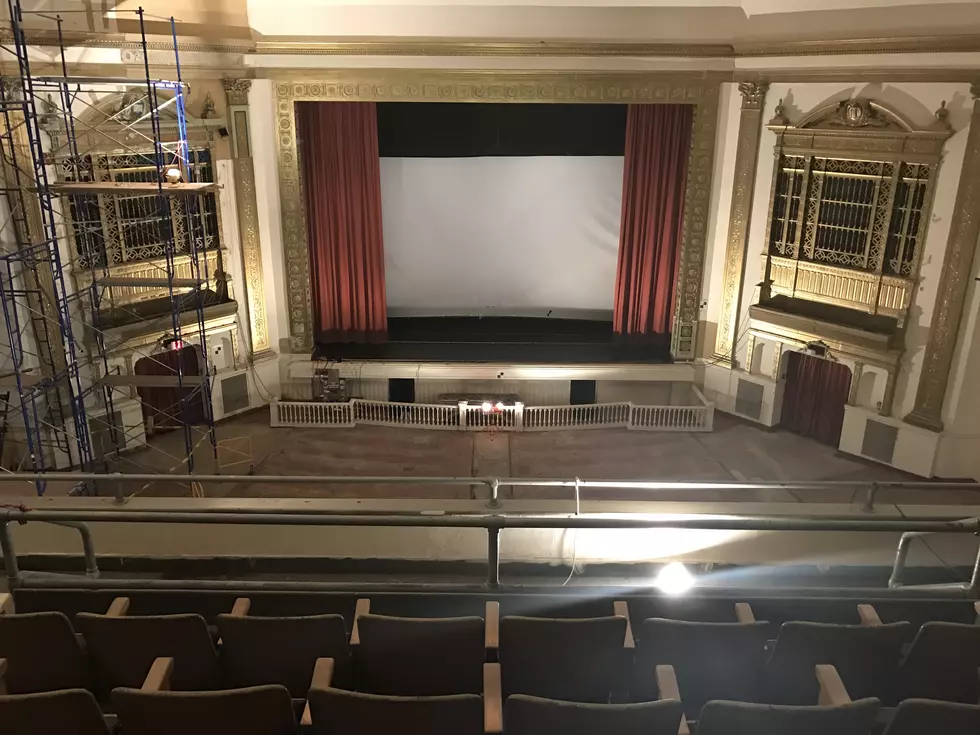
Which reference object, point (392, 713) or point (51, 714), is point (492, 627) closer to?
point (392, 713)

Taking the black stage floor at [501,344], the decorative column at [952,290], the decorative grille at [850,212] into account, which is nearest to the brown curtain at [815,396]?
the decorative column at [952,290]

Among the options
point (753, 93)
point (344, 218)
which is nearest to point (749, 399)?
point (753, 93)

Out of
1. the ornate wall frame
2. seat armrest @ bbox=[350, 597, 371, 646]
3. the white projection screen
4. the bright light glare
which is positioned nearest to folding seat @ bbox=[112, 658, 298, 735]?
seat armrest @ bbox=[350, 597, 371, 646]

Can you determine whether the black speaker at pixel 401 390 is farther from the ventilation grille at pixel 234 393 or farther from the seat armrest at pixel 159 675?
the seat armrest at pixel 159 675

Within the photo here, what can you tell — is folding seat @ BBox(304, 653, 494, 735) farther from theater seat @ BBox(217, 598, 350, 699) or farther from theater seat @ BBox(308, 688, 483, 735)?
theater seat @ BBox(217, 598, 350, 699)

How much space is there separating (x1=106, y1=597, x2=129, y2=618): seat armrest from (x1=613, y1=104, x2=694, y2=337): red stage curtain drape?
31.2 feet

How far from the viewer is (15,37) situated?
25.2 ft

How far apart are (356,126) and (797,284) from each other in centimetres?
648

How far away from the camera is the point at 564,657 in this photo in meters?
2.91

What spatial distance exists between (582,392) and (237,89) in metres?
6.39

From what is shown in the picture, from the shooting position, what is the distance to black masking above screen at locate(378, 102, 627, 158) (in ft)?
37.0

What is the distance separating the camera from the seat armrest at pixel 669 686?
270 cm

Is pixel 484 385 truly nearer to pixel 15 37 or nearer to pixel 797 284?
pixel 797 284

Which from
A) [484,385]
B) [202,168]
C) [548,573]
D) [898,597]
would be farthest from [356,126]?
[898,597]
